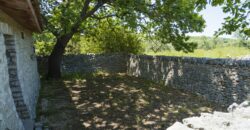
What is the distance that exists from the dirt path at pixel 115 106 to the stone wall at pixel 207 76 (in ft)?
1.46

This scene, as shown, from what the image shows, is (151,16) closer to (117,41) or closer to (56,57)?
(56,57)

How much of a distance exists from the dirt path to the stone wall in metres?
0.44

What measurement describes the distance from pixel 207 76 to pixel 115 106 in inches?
139

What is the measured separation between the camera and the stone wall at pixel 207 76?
8.51m

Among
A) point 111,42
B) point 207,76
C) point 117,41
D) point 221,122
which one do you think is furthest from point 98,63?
point 221,122

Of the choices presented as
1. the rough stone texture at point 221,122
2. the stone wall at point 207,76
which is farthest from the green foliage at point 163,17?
the rough stone texture at point 221,122

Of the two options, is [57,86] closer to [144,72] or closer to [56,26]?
[56,26]

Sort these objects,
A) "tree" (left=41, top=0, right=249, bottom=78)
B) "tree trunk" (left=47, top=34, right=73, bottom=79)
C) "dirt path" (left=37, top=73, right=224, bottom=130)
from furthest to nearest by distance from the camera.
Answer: "tree trunk" (left=47, top=34, right=73, bottom=79) < "tree" (left=41, top=0, right=249, bottom=78) < "dirt path" (left=37, top=73, right=224, bottom=130)

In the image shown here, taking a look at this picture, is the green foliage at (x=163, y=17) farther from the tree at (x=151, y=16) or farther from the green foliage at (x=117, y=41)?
the green foliage at (x=117, y=41)

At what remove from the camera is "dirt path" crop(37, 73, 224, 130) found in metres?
7.64

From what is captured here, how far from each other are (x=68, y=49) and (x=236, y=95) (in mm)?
15265

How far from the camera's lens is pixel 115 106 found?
942cm

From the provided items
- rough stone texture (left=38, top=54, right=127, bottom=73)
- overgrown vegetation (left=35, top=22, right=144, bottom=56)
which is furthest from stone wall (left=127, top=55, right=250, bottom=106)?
overgrown vegetation (left=35, top=22, right=144, bottom=56)

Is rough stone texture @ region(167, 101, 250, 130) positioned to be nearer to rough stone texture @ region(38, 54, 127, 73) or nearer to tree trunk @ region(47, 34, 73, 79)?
tree trunk @ region(47, 34, 73, 79)
